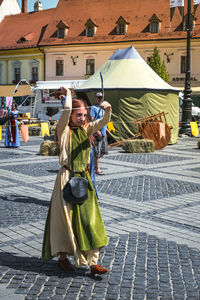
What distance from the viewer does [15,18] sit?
49.9 metres

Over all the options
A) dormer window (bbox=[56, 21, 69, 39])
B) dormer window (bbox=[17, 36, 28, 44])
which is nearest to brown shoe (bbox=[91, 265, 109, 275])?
dormer window (bbox=[56, 21, 69, 39])

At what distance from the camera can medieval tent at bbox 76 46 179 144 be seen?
56.3 feet

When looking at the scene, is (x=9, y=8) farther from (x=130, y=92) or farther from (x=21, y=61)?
(x=130, y=92)

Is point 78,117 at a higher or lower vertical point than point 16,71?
lower

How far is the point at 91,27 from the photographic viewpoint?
4131cm

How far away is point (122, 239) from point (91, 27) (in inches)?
1505

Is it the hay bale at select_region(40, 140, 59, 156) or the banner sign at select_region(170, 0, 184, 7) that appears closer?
the hay bale at select_region(40, 140, 59, 156)

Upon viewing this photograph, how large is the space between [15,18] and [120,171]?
43.5 metres

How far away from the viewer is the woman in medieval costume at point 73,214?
396cm

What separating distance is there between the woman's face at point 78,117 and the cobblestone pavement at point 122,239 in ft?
4.47

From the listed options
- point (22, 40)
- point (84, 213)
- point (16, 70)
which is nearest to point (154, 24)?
point (22, 40)

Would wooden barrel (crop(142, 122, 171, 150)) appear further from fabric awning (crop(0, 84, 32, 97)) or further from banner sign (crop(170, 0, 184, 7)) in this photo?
fabric awning (crop(0, 84, 32, 97))

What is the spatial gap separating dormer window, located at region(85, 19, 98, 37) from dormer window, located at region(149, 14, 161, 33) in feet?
17.1

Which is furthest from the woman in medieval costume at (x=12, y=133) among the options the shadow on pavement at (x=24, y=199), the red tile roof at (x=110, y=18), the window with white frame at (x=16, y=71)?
the window with white frame at (x=16, y=71)
